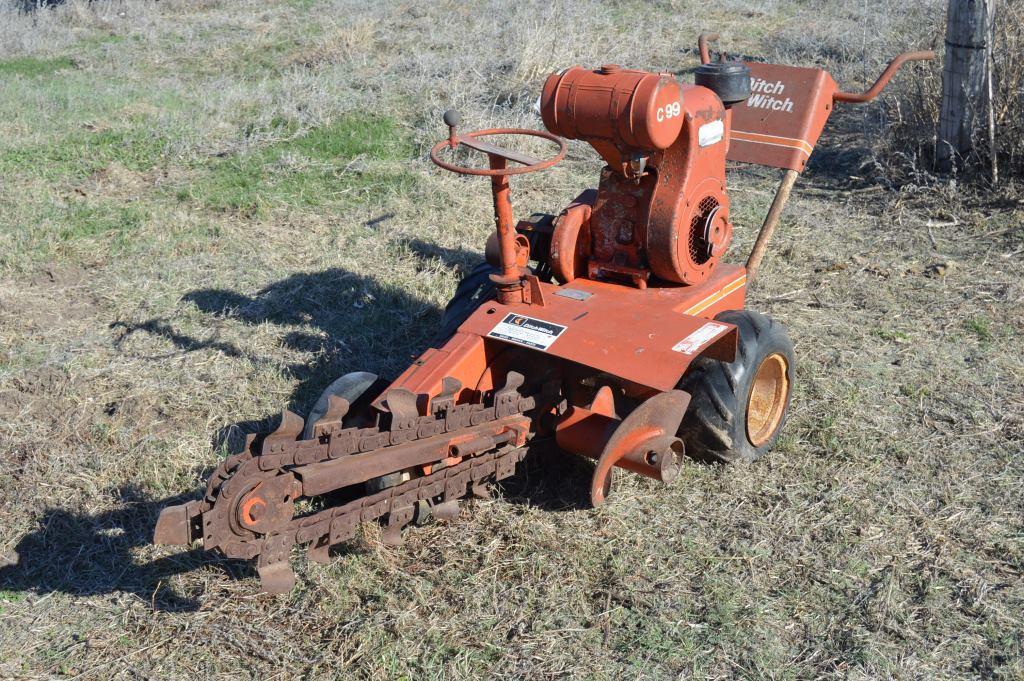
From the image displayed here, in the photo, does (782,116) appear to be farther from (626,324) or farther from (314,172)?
(314,172)

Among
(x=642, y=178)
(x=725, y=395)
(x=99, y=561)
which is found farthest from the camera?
(x=642, y=178)

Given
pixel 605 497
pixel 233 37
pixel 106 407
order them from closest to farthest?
pixel 605 497 → pixel 106 407 → pixel 233 37

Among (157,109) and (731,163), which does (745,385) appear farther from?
(157,109)

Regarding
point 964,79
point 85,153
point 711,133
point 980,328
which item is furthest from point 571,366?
point 85,153

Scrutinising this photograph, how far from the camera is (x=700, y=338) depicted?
3.81 m

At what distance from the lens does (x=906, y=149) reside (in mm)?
7730

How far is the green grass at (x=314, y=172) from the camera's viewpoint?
7.48 meters

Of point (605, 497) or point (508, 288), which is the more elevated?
point (508, 288)

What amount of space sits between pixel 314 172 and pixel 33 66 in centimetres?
584

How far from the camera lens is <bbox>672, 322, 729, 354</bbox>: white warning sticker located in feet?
12.3

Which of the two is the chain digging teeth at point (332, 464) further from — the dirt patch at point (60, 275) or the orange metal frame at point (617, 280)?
the dirt patch at point (60, 275)

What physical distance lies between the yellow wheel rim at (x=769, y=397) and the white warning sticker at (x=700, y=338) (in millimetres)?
613

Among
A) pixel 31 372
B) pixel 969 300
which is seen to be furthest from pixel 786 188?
pixel 31 372

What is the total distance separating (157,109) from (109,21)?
5299mm
